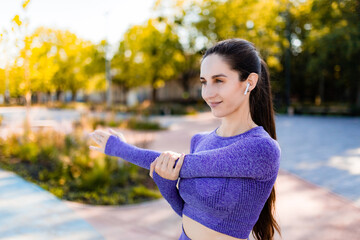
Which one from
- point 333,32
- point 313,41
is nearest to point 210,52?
point 333,32

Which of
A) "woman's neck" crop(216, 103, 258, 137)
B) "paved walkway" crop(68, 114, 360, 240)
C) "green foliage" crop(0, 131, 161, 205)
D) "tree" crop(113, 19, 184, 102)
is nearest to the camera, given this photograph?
"woman's neck" crop(216, 103, 258, 137)

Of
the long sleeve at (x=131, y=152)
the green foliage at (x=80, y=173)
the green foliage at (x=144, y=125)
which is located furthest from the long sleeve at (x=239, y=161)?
the green foliage at (x=144, y=125)

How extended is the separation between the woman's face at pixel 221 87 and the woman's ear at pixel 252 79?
0.11ft

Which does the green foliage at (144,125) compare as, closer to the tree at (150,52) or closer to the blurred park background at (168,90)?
the blurred park background at (168,90)

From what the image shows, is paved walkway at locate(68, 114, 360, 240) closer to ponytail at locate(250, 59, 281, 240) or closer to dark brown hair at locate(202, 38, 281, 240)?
dark brown hair at locate(202, 38, 281, 240)

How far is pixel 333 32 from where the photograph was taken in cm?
2123

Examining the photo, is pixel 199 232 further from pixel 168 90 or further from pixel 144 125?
pixel 168 90

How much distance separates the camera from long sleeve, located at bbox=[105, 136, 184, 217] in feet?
4.22

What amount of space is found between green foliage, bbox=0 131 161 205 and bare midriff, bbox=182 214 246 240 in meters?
3.73

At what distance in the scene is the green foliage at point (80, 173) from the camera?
5.22m

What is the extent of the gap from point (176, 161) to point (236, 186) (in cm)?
27

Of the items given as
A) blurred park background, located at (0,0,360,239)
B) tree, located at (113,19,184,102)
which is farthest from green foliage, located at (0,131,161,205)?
tree, located at (113,19,184,102)

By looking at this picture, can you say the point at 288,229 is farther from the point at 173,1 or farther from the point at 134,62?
the point at 134,62

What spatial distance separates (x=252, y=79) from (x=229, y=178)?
0.47 metres
